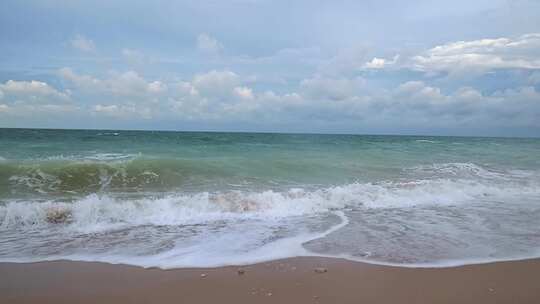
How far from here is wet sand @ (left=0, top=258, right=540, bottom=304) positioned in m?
3.80

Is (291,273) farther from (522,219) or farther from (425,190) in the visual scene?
(425,190)

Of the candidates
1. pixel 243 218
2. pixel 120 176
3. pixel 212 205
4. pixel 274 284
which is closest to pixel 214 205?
pixel 212 205

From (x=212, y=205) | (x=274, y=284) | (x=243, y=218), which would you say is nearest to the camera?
(x=274, y=284)

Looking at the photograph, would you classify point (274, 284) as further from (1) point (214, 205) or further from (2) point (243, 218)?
(1) point (214, 205)

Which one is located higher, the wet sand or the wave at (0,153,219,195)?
the wave at (0,153,219,195)

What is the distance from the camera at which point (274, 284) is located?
162 inches

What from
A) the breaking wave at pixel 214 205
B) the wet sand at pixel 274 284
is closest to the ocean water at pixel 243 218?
the breaking wave at pixel 214 205

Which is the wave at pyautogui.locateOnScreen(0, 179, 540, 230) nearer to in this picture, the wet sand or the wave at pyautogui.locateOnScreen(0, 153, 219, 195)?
the wave at pyautogui.locateOnScreen(0, 153, 219, 195)

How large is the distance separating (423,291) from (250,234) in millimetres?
3062

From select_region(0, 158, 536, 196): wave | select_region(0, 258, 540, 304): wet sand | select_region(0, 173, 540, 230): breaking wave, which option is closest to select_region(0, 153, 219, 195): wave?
select_region(0, 158, 536, 196): wave

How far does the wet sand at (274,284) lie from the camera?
380 centimetres

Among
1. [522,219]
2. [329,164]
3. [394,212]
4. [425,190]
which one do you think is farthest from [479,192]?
[329,164]

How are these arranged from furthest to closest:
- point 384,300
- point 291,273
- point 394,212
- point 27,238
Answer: point 394,212
point 27,238
point 291,273
point 384,300

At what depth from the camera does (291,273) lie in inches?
175
